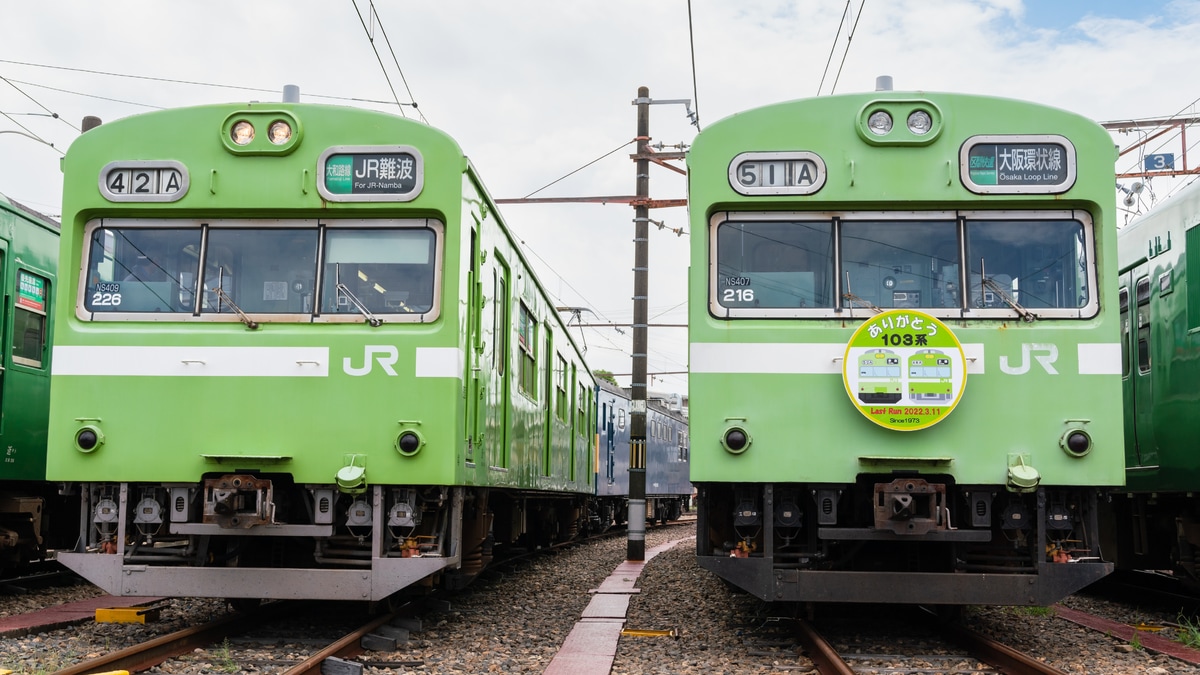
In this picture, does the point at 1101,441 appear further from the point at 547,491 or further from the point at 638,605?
the point at 547,491

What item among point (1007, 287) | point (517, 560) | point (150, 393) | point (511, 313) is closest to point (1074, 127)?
point (1007, 287)

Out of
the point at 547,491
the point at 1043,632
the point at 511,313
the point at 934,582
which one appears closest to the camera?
the point at 934,582

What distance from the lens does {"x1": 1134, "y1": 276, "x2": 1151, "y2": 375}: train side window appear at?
977 centimetres

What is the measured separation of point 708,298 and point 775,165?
0.91m

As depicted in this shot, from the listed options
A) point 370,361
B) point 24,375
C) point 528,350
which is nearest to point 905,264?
point 370,361

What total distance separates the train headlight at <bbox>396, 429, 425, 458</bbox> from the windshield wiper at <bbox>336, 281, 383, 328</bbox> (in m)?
0.69

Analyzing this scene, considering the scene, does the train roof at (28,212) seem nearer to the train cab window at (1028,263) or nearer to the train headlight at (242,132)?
the train headlight at (242,132)

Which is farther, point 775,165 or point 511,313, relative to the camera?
point 511,313

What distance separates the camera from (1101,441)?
6.85 meters

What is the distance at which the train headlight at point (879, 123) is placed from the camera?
7.21m

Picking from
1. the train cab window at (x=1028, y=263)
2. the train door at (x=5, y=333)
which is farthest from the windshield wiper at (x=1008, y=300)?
the train door at (x=5, y=333)

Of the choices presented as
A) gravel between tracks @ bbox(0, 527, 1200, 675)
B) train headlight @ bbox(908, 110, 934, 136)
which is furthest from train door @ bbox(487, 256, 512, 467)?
train headlight @ bbox(908, 110, 934, 136)

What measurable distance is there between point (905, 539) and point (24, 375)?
7568 mm

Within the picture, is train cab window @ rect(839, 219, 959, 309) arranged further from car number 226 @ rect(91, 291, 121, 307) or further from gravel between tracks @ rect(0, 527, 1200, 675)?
car number 226 @ rect(91, 291, 121, 307)
